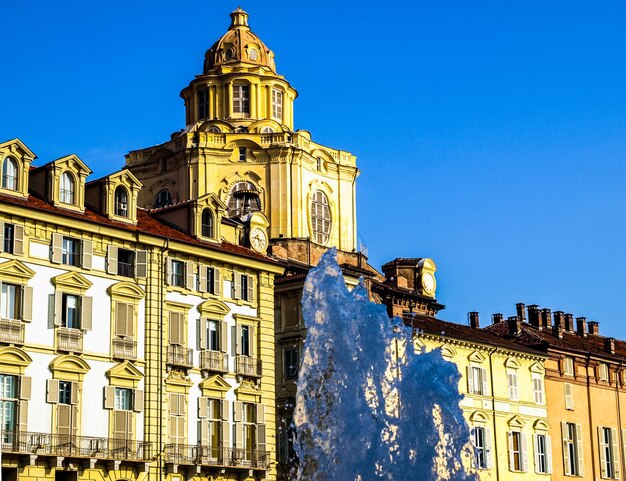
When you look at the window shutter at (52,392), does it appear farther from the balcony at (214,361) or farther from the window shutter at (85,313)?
the balcony at (214,361)

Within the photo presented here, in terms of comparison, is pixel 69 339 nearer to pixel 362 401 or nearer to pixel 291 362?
pixel 362 401

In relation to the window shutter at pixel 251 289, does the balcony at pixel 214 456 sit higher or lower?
lower

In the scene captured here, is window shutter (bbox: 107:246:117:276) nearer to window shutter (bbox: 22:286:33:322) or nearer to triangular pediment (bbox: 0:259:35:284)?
triangular pediment (bbox: 0:259:35:284)

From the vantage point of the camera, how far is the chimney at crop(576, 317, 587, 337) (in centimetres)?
9781

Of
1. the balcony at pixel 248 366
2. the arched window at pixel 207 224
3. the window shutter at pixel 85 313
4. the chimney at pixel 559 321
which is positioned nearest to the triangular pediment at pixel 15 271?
the window shutter at pixel 85 313

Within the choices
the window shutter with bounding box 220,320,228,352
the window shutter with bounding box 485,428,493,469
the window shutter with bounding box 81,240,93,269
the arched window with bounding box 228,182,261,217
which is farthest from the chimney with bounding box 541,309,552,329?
the window shutter with bounding box 81,240,93,269

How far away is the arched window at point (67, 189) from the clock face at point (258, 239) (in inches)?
470

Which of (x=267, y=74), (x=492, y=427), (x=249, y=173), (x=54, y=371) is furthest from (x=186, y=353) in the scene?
(x=267, y=74)

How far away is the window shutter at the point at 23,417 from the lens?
52062 millimetres

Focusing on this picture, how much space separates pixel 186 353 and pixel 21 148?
11.2 metres

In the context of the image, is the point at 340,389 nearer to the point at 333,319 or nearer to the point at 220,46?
the point at 333,319

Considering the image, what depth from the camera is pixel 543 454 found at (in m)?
81.4

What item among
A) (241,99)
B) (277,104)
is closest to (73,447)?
(241,99)

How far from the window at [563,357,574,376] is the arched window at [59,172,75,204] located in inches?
1562
